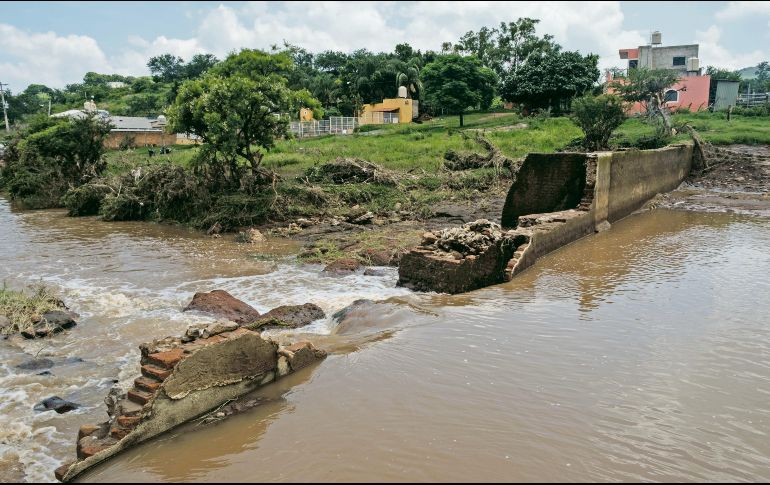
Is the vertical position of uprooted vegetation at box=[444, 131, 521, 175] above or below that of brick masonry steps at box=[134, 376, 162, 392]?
above

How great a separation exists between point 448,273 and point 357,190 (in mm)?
9477

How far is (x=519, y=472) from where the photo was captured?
161 inches

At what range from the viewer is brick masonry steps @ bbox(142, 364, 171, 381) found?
507 cm

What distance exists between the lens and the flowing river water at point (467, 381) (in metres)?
4.31

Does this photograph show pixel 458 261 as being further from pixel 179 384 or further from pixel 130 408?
pixel 130 408

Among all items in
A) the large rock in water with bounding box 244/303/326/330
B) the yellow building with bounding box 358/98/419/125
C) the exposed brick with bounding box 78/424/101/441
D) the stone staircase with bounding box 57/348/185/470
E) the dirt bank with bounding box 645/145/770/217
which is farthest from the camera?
the yellow building with bounding box 358/98/419/125

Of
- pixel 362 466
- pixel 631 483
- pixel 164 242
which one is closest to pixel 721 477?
pixel 631 483

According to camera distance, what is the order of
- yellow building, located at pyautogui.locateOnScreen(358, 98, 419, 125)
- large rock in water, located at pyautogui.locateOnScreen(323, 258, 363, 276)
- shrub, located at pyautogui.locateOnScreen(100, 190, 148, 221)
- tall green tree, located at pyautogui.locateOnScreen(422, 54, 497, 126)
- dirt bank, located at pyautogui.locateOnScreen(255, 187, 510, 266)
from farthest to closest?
yellow building, located at pyautogui.locateOnScreen(358, 98, 419, 125) < tall green tree, located at pyautogui.locateOnScreen(422, 54, 497, 126) < shrub, located at pyautogui.locateOnScreen(100, 190, 148, 221) < dirt bank, located at pyautogui.locateOnScreen(255, 187, 510, 266) < large rock in water, located at pyautogui.locateOnScreen(323, 258, 363, 276)

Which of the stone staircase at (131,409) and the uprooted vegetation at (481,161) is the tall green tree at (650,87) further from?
the stone staircase at (131,409)

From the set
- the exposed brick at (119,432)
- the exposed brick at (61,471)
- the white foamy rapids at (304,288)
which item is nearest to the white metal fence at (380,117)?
the white foamy rapids at (304,288)

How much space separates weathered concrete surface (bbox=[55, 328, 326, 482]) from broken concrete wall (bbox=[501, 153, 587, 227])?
9357mm

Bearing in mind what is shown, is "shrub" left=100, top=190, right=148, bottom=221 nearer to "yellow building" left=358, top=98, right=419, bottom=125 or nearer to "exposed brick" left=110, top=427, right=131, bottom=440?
"exposed brick" left=110, top=427, right=131, bottom=440

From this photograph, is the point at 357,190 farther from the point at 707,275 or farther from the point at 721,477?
the point at 721,477

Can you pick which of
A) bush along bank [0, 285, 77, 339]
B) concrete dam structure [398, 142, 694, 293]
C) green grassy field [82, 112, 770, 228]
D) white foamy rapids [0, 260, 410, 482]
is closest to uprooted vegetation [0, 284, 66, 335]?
bush along bank [0, 285, 77, 339]
